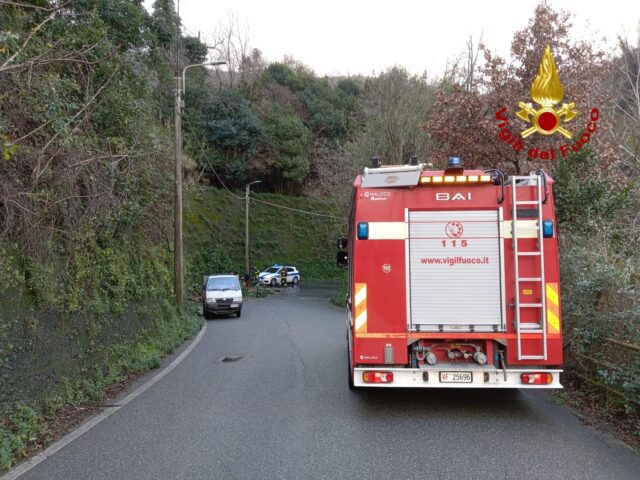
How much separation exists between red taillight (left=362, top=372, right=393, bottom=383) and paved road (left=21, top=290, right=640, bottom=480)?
479mm

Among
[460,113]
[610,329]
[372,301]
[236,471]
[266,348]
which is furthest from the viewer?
[460,113]

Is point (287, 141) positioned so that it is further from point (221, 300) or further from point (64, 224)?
point (64, 224)

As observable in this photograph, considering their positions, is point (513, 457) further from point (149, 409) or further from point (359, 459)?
point (149, 409)

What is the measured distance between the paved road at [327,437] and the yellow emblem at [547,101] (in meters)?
7.16

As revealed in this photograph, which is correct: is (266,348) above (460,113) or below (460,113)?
below

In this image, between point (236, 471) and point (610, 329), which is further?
point (610, 329)

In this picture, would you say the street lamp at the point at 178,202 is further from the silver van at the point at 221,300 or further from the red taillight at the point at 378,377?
the red taillight at the point at 378,377

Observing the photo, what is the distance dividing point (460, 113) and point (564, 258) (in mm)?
6353

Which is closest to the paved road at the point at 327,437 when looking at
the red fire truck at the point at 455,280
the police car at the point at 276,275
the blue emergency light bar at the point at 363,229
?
the red fire truck at the point at 455,280

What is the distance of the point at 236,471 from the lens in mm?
4852

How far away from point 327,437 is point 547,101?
32.6 ft

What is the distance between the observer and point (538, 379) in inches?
246

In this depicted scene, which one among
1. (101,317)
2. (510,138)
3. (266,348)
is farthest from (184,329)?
(510,138)

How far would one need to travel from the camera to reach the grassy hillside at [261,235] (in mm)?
45438
